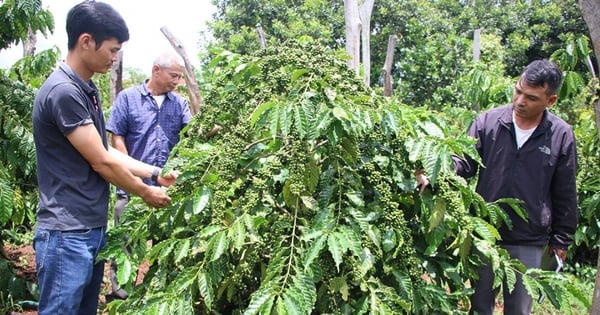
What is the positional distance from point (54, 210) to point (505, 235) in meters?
1.93

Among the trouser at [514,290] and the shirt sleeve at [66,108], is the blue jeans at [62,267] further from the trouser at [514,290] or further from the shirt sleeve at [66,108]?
the trouser at [514,290]

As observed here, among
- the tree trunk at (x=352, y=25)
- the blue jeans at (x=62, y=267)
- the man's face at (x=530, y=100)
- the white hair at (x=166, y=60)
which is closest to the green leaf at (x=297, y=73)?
the blue jeans at (x=62, y=267)

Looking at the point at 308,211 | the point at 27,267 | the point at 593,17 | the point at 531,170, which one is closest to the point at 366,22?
the point at 27,267

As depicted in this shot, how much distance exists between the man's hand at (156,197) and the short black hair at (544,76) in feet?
5.31

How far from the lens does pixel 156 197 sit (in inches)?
83.0

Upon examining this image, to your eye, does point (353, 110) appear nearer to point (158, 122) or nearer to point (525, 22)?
point (158, 122)

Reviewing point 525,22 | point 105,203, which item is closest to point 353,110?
point 105,203

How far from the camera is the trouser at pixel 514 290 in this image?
2568mm

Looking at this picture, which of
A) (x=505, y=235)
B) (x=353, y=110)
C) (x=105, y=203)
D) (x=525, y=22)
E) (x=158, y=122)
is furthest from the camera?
(x=525, y=22)

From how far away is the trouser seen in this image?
8.43 feet

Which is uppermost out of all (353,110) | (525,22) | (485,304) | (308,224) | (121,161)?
(525,22)

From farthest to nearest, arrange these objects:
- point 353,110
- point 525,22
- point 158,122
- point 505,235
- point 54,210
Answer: point 525,22
point 158,122
point 505,235
point 54,210
point 353,110

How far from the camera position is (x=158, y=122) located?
3381 mm

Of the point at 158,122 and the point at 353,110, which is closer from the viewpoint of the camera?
the point at 353,110
